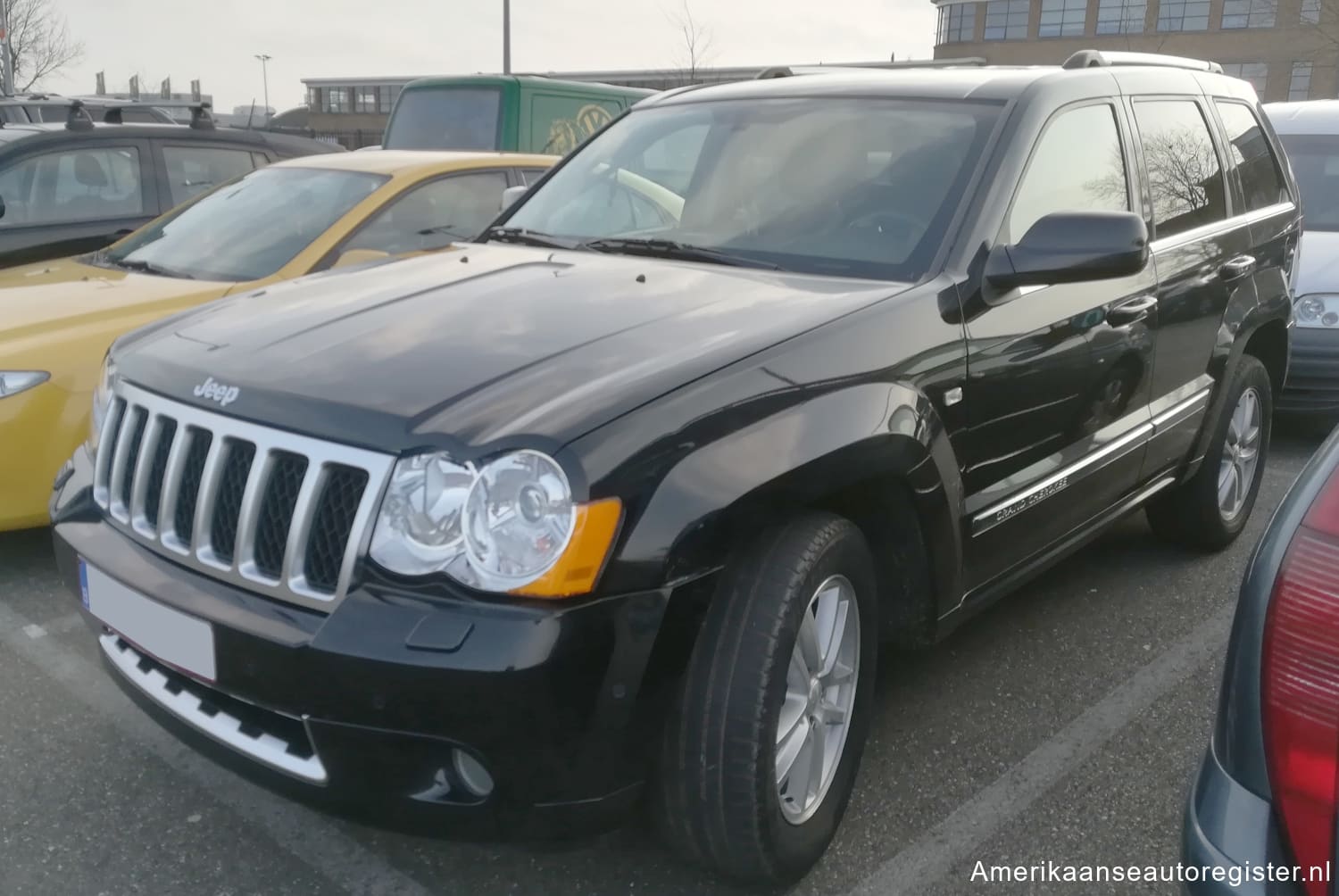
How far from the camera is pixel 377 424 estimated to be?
2.04 meters

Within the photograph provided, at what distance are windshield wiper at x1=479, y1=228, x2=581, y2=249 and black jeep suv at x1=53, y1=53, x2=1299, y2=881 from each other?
0.8 inches

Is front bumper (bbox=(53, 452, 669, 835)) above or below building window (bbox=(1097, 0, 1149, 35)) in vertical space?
below

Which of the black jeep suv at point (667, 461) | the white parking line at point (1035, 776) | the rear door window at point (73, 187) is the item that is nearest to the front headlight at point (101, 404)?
the black jeep suv at point (667, 461)

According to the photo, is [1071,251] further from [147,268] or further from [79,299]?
[147,268]


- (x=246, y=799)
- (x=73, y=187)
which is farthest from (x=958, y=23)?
(x=246, y=799)

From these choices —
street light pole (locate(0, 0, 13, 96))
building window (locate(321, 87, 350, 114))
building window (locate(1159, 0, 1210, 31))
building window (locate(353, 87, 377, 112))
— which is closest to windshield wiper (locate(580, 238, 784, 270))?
street light pole (locate(0, 0, 13, 96))

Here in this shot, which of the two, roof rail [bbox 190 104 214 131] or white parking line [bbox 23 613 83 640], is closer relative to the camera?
white parking line [bbox 23 613 83 640]

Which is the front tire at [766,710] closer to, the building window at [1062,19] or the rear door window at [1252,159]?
the rear door window at [1252,159]

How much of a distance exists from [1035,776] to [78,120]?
6.08 metres

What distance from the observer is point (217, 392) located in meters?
2.28

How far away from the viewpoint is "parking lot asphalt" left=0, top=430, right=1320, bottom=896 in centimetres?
243

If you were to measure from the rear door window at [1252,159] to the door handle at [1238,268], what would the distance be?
0.25 metres

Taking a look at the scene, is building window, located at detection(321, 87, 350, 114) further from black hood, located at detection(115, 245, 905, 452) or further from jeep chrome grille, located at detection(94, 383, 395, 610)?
jeep chrome grille, located at detection(94, 383, 395, 610)

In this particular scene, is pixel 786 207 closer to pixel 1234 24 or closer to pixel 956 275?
pixel 956 275
